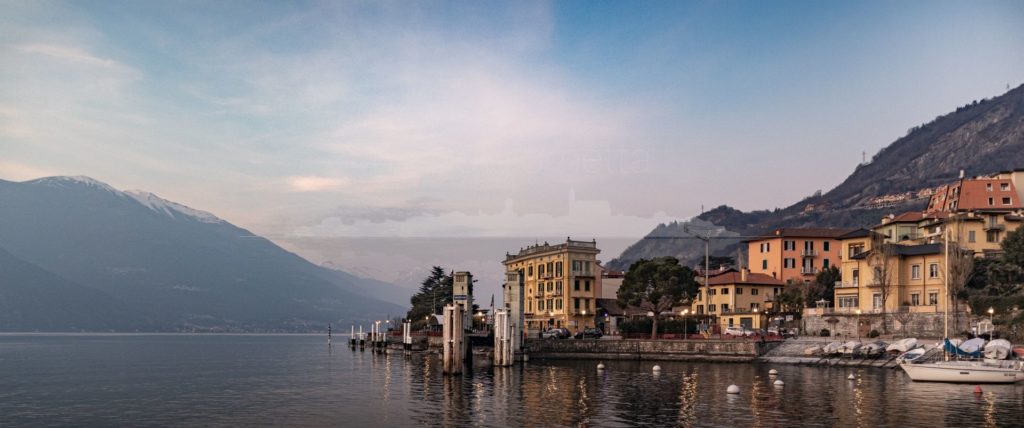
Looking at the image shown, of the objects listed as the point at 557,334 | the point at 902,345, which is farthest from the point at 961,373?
the point at 557,334

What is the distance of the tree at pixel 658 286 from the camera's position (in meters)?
106

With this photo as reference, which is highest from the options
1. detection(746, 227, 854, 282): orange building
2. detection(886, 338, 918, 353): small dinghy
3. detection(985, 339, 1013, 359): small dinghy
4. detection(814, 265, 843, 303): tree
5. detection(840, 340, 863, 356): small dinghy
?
detection(746, 227, 854, 282): orange building

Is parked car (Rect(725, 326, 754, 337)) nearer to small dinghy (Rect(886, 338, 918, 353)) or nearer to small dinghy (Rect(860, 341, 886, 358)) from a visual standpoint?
small dinghy (Rect(860, 341, 886, 358))

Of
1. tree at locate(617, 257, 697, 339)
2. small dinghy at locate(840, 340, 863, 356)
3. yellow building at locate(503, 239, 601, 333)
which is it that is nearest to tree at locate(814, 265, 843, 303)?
tree at locate(617, 257, 697, 339)

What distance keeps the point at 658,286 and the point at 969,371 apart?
43.7 metres

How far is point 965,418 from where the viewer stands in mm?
47375

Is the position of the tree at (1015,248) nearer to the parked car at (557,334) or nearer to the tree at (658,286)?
the tree at (658,286)

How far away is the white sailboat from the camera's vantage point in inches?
2635

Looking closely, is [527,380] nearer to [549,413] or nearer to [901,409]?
[549,413]

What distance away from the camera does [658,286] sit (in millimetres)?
106625

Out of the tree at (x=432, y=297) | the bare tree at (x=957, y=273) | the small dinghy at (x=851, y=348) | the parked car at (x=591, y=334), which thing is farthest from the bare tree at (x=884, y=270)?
the tree at (x=432, y=297)

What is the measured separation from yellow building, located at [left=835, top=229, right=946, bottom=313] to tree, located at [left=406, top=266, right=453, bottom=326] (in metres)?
83.3

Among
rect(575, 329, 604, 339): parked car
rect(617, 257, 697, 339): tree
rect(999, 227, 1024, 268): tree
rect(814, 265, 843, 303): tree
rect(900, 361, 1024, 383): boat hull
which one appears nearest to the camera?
rect(900, 361, 1024, 383): boat hull

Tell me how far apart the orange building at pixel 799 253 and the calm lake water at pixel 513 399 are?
4911cm
